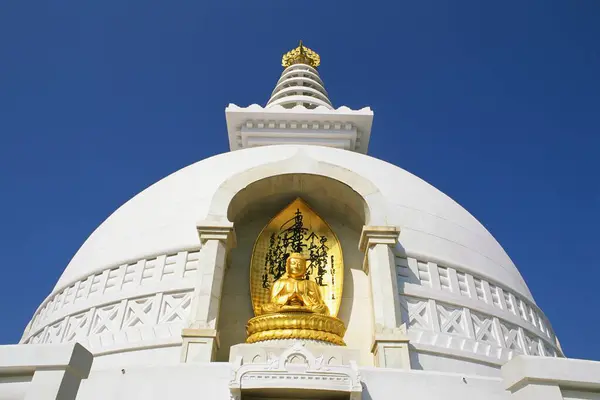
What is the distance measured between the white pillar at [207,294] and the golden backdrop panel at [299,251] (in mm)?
1017

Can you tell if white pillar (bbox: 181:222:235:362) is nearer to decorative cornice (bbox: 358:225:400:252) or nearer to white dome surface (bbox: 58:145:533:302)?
white dome surface (bbox: 58:145:533:302)

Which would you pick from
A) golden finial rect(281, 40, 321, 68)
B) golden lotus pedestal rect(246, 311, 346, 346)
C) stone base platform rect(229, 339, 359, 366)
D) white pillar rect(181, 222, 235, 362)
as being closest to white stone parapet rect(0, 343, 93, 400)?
stone base platform rect(229, 339, 359, 366)

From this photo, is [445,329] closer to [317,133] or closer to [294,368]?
[294,368]

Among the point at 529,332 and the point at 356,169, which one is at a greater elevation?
the point at 356,169

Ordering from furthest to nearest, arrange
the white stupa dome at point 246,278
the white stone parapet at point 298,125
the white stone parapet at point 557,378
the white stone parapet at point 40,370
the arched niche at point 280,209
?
the white stone parapet at point 298,125 < the arched niche at point 280,209 < the white stupa dome at point 246,278 < the white stone parapet at point 557,378 < the white stone parapet at point 40,370

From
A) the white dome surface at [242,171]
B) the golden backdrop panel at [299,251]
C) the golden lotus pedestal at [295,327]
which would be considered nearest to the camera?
the golden lotus pedestal at [295,327]

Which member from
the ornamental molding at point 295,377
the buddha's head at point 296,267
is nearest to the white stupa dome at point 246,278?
the buddha's head at point 296,267

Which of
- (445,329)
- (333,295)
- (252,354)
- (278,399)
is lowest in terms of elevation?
(278,399)

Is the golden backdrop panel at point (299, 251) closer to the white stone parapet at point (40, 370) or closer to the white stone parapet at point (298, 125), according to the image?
the white stone parapet at point (40, 370)

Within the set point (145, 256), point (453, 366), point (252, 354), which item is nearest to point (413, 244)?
point (453, 366)

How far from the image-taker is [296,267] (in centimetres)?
987

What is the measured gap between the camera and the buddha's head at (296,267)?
32.3 ft

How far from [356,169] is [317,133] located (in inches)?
187

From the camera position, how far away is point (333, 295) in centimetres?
1008
